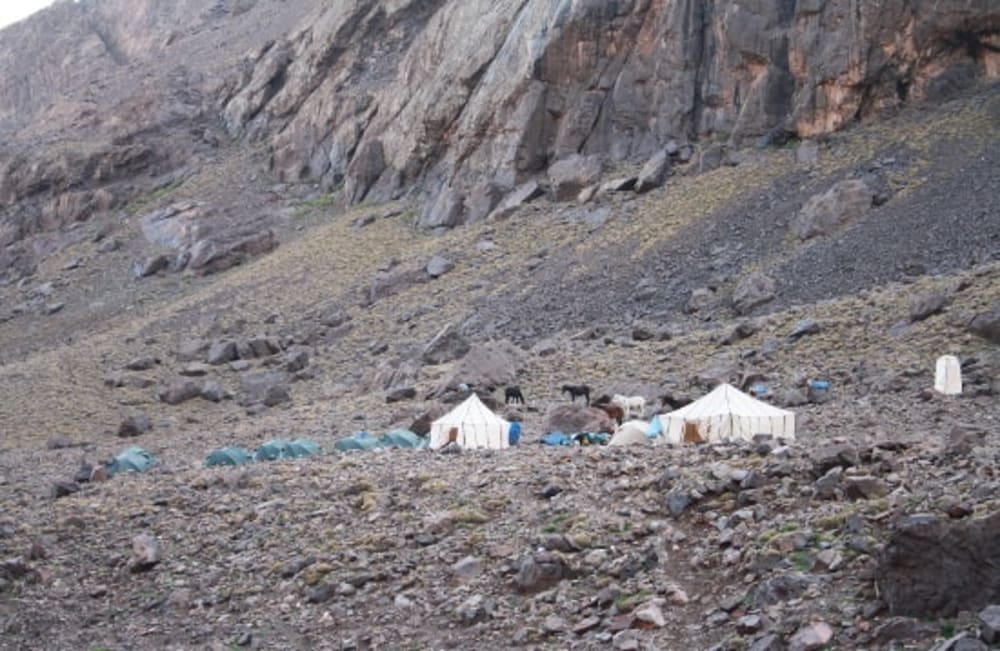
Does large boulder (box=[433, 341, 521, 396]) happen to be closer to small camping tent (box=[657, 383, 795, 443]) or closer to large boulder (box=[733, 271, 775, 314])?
large boulder (box=[733, 271, 775, 314])

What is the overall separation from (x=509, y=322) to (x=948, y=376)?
723 inches

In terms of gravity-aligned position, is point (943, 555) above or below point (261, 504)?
above

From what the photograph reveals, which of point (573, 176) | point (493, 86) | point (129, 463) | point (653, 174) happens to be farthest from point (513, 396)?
point (493, 86)

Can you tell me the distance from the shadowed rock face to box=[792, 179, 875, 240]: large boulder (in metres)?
7.30

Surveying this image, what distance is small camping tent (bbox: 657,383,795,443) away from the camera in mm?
19859

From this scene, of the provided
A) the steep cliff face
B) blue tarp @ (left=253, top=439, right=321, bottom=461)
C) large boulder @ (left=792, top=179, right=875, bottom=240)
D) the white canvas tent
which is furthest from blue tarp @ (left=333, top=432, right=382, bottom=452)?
the steep cliff face

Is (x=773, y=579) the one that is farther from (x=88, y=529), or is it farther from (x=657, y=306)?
(x=657, y=306)

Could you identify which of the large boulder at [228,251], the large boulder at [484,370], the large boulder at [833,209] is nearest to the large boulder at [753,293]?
the large boulder at [833,209]

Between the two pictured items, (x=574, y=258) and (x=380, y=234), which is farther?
(x=380, y=234)

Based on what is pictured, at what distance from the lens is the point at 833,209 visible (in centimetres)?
3584

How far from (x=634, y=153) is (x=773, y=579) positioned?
38850 mm

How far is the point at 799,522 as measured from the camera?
37.1 feet

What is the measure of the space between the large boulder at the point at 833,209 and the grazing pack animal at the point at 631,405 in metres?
13.8

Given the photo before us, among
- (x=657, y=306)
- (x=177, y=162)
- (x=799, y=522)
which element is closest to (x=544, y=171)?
(x=657, y=306)
